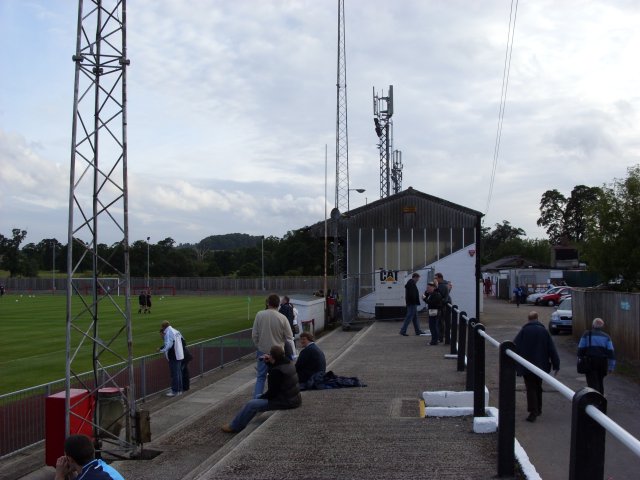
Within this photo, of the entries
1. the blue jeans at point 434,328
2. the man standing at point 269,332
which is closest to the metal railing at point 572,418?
the man standing at point 269,332

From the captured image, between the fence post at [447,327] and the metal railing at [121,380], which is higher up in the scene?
the fence post at [447,327]

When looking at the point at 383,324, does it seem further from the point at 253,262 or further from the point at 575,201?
the point at 253,262

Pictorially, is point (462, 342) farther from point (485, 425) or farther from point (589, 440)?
point (589, 440)

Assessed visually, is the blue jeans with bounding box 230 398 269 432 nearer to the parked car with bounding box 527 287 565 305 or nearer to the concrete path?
the concrete path

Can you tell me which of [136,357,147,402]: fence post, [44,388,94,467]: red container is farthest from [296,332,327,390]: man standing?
[136,357,147,402]: fence post

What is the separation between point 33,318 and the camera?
151 ft

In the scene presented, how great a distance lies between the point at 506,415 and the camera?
20.1 feet

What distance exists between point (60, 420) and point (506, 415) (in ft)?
23.1

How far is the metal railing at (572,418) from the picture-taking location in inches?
141

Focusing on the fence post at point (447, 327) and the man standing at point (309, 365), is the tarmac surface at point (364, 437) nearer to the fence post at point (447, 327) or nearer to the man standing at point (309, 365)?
the man standing at point (309, 365)

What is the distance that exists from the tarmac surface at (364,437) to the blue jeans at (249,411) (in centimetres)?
20

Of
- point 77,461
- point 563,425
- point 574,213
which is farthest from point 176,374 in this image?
point 574,213

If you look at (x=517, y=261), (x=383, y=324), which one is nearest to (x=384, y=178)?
(x=517, y=261)

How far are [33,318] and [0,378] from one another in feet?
87.4
